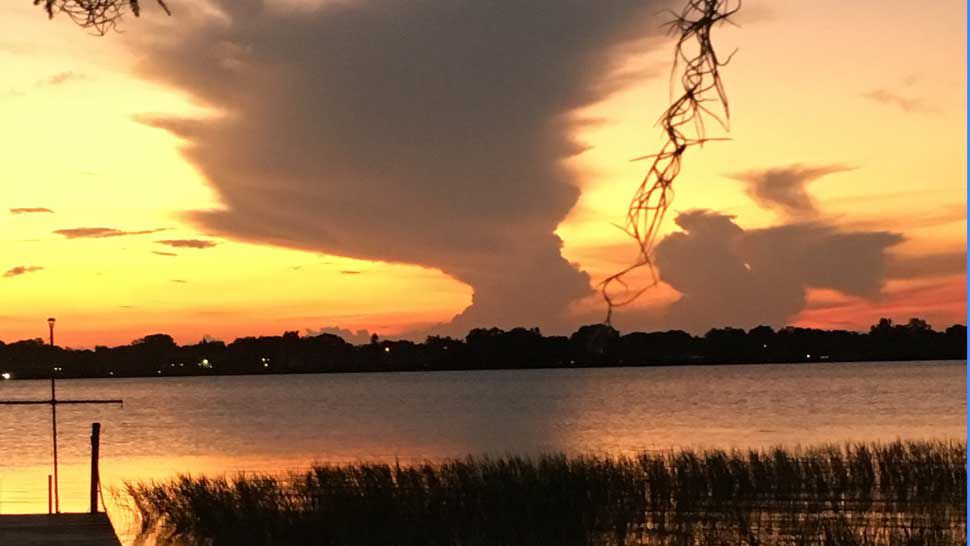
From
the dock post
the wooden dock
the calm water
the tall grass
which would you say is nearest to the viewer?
the wooden dock

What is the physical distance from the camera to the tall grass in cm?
1989

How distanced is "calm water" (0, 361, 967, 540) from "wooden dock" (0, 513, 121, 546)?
15180mm

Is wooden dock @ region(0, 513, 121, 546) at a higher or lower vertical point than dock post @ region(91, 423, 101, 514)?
lower

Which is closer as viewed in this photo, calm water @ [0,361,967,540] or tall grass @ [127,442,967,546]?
tall grass @ [127,442,967,546]

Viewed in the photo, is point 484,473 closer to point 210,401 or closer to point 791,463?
point 791,463

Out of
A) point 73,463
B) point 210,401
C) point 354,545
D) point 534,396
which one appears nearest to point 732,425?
point 73,463

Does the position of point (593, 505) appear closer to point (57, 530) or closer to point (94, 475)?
point (94, 475)

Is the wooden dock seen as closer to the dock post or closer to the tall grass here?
the dock post

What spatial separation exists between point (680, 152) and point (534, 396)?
140 m

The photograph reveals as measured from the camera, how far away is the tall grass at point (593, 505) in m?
19.9

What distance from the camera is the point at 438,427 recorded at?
87.0m

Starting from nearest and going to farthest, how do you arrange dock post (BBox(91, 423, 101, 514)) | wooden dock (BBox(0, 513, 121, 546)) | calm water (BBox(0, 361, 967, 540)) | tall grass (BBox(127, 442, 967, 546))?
wooden dock (BBox(0, 513, 121, 546)), dock post (BBox(91, 423, 101, 514)), tall grass (BBox(127, 442, 967, 546)), calm water (BBox(0, 361, 967, 540))

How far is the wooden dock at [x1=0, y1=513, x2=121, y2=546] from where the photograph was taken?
1416 cm

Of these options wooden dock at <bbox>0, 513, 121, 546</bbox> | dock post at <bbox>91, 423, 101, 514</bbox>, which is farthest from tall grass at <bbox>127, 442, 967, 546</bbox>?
wooden dock at <bbox>0, 513, 121, 546</bbox>
